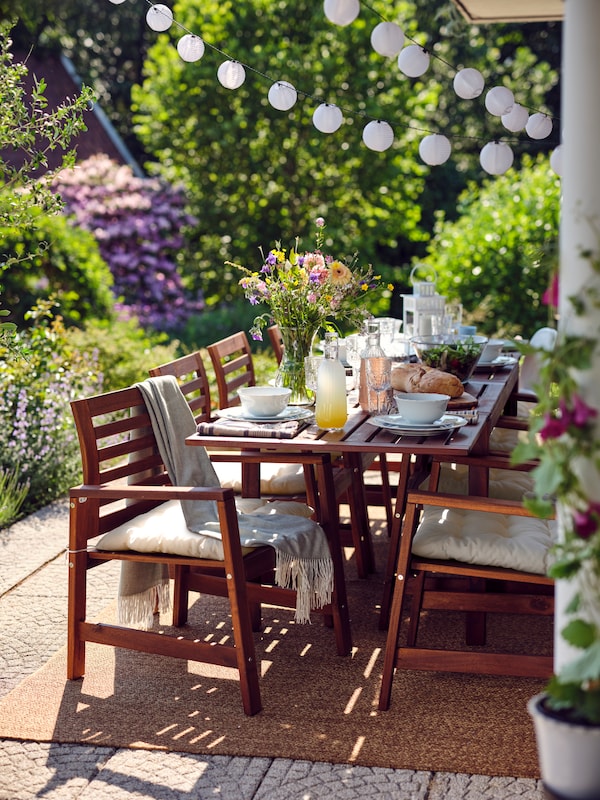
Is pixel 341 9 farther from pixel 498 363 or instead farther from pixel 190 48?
pixel 498 363

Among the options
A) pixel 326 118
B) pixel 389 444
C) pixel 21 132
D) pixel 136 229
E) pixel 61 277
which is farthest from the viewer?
pixel 136 229

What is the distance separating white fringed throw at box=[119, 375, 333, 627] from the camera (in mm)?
3059

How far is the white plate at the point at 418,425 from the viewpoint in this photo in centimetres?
302

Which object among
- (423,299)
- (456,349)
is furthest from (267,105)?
(456,349)

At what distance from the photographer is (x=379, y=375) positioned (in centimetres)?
335

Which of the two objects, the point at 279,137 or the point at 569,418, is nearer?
the point at 569,418

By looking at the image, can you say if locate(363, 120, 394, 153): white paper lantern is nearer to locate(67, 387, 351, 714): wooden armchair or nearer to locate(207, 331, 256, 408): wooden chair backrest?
locate(207, 331, 256, 408): wooden chair backrest

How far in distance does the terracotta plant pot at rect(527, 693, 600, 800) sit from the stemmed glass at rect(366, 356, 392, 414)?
1603 millimetres

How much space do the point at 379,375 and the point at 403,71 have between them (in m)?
1.85

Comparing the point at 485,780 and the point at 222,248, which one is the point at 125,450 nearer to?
the point at 485,780

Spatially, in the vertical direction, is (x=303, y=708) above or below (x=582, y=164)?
below

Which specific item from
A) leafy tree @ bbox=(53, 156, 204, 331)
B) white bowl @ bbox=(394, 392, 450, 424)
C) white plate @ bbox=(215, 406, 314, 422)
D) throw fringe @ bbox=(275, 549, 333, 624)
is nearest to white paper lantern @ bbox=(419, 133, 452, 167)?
white plate @ bbox=(215, 406, 314, 422)

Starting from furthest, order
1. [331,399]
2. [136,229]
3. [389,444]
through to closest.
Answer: [136,229]
[331,399]
[389,444]

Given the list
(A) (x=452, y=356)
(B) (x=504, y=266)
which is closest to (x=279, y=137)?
(B) (x=504, y=266)
